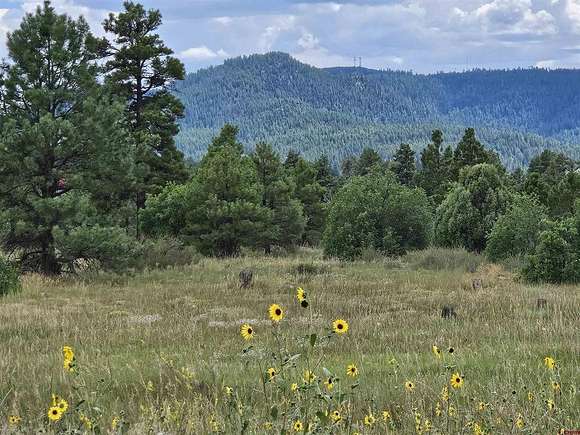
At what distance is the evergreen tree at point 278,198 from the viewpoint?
113ft

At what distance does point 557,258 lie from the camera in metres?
17.9

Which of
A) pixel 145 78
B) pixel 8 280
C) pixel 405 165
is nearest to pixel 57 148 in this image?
pixel 8 280

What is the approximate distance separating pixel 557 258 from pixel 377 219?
1037 cm

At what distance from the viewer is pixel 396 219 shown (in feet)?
90.5

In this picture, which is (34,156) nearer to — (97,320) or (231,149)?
(97,320)

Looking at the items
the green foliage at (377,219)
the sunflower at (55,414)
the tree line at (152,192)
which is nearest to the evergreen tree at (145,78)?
the tree line at (152,192)

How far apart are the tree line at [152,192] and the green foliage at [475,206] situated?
55mm

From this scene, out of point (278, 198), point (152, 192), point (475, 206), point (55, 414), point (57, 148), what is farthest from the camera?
point (278, 198)

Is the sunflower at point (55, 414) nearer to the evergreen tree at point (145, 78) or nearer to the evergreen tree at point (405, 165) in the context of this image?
the evergreen tree at point (145, 78)

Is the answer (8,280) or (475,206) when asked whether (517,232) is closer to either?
(475,206)

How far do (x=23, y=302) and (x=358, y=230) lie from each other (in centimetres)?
1621

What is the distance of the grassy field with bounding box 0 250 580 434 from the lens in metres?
4.23

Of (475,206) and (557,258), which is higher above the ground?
(475,206)

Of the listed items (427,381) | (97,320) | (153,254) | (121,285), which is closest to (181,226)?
(153,254)
